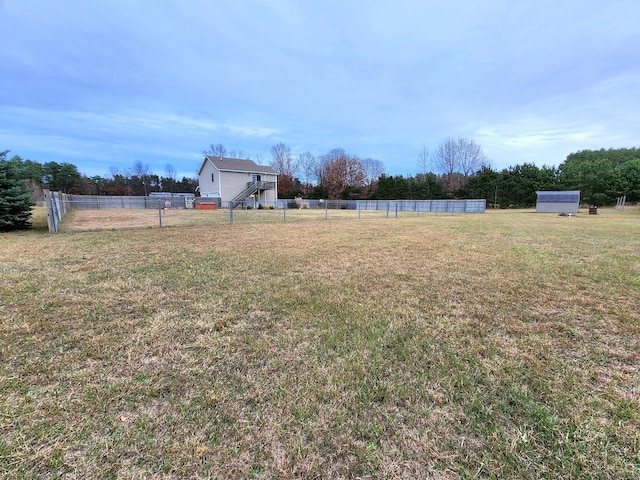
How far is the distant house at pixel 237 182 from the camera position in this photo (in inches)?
1209

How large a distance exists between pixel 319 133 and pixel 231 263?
1684 inches

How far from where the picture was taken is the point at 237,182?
31812 mm

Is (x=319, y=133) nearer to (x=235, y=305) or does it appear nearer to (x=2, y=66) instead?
(x=2, y=66)

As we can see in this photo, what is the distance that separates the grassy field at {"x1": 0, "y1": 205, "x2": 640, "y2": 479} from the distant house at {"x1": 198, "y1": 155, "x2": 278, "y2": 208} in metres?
27.7

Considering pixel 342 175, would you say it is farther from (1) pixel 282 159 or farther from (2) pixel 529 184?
(2) pixel 529 184

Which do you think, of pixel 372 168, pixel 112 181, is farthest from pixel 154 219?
pixel 112 181

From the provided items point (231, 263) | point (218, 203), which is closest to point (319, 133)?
point (218, 203)

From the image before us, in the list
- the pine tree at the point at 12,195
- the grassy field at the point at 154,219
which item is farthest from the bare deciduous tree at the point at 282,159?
the pine tree at the point at 12,195

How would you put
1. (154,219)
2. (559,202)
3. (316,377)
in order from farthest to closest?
(559,202) < (154,219) < (316,377)

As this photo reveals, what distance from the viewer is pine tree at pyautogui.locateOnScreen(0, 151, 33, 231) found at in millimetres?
8445

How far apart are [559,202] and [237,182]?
112 ft

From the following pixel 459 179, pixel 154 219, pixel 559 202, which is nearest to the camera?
pixel 154 219

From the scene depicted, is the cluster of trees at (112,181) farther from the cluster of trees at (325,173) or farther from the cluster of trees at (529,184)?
the cluster of trees at (529,184)

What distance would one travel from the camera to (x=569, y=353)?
2.45 meters
